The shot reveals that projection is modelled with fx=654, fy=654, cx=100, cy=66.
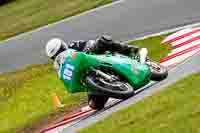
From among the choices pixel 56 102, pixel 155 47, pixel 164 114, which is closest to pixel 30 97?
pixel 56 102

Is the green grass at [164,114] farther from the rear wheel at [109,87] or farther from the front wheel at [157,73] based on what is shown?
the front wheel at [157,73]

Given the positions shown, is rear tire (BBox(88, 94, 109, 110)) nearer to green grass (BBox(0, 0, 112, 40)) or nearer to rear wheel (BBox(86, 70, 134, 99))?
rear wheel (BBox(86, 70, 134, 99))

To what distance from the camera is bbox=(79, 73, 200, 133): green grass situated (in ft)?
26.7

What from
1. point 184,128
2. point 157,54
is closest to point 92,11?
point 157,54

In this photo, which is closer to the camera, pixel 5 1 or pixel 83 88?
pixel 83 88

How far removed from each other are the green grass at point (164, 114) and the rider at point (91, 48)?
1.40 metres

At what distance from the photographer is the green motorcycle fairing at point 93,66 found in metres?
10.7

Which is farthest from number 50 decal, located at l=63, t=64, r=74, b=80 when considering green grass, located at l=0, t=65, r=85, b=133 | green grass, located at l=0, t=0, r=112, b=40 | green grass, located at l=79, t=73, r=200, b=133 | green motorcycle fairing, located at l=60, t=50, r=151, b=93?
green grass, located at l=0, t=0, r=112, b=40

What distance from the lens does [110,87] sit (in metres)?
10.6

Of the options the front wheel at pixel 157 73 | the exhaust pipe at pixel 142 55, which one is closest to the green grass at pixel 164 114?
the front wheel at pixel 157 73

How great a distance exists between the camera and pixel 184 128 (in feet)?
25.8

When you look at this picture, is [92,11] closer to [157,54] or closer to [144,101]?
[157,54]

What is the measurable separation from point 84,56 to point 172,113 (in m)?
2.52

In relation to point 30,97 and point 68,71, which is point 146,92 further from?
point 30,97
